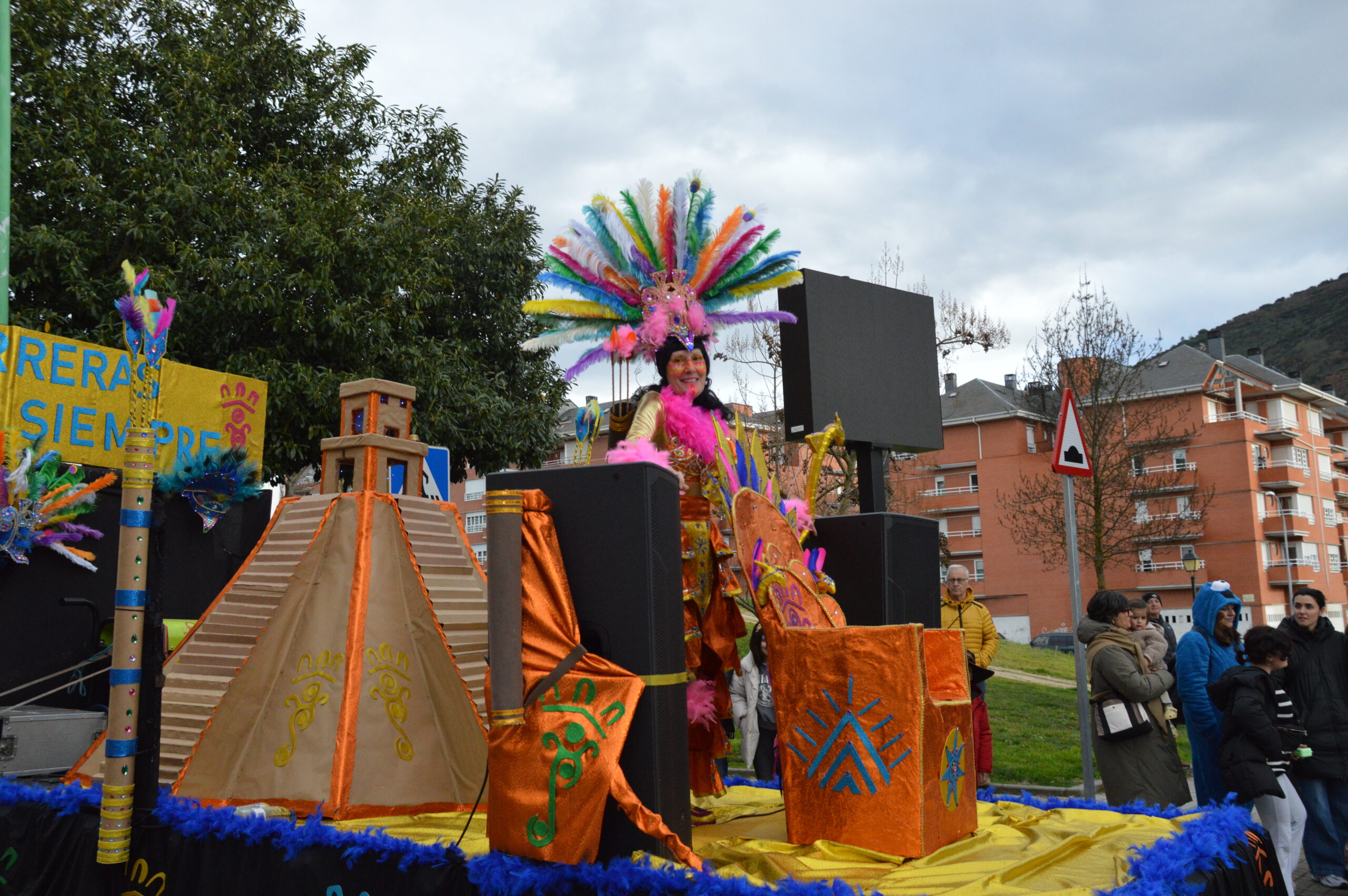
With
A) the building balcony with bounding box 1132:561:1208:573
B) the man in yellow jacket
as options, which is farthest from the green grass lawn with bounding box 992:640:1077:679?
the building balcony with bounding box 1132:561:1208:573

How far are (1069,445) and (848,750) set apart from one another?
8.00 ft

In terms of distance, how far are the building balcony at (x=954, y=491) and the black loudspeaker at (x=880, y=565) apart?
121 ft

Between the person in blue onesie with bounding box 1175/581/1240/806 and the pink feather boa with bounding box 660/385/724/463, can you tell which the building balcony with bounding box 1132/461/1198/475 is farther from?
the pink feather boa with bounding box 660/385/724/463

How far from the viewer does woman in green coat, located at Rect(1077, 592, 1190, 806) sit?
4645 mm

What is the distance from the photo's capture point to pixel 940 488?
41.6m

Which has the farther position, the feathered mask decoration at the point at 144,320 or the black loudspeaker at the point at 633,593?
the feathered mask decoration at the point at 144,320

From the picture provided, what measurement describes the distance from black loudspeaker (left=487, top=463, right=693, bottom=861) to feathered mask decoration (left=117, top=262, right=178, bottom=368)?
1.23 metres

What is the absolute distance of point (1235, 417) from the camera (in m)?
35.9

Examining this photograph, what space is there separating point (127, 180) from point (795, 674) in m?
8.74

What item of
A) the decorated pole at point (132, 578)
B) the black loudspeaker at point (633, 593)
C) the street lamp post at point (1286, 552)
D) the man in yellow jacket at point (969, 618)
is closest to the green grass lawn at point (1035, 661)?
the man in yellow jacket at point (969, 618)

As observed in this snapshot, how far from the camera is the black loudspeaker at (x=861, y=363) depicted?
15.8 ft

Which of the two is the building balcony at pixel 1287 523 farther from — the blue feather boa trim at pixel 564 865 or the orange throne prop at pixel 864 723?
the orange throne prop at pixel 864 723

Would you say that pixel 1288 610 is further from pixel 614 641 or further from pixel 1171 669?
pixel 614 641

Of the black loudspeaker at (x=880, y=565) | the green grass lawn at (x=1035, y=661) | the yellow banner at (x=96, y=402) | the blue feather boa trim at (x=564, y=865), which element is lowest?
the green grass lawn at (x=1035, y=661)
